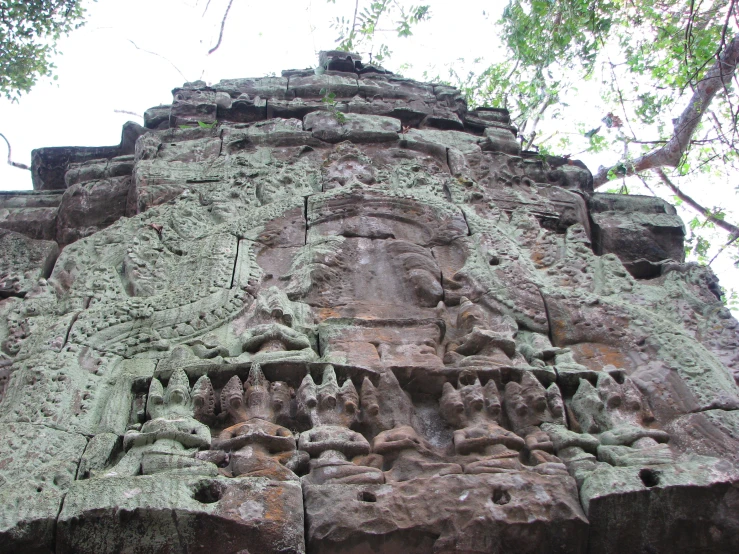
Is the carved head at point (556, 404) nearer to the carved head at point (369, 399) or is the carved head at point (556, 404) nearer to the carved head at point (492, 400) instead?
the carved head at point (492, 400)

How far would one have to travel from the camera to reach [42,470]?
3.19 meters

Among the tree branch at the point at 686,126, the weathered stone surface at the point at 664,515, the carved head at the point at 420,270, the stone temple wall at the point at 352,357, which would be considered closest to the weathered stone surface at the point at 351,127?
the stone temple wall at the point at 352,357

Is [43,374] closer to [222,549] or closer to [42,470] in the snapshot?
[42,470]

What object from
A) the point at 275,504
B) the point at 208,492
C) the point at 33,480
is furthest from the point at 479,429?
the point at 33,480

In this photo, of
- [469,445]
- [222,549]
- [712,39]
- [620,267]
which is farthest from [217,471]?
[712,39]

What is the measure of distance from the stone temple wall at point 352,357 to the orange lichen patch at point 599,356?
0.02 m

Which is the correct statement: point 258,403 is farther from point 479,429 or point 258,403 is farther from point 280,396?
point 479,429

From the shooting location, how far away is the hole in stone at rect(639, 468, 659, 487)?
120 inches

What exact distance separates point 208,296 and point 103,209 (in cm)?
217

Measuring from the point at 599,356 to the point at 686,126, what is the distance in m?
5.05

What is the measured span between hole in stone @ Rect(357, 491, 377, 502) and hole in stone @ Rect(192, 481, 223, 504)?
0.51m

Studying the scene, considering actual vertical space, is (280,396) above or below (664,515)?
above

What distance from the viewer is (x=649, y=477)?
308 cm

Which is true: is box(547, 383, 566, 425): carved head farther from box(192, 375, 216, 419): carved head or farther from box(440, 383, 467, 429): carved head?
box(192, 375, 216, 419): carved head
